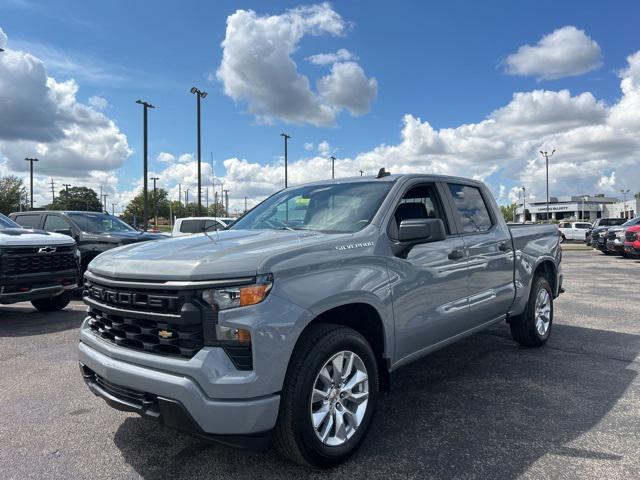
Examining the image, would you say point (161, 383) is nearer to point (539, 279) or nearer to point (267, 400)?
point (267, 400)

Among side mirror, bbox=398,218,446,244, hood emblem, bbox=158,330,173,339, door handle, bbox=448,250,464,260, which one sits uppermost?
side mirror, bbox=398,218,446,244

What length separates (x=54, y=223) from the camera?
1112 cm

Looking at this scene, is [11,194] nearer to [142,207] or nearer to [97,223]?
[142,207]

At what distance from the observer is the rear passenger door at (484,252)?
446cm

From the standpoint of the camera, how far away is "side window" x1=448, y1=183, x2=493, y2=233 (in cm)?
462

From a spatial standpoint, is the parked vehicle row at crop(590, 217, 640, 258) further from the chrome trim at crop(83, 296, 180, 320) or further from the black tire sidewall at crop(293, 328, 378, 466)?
the chrome trim at crop(83, 296, 180, 320)

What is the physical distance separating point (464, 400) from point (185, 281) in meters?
2.64

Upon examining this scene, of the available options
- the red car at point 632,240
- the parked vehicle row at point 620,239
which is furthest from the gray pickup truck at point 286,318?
the parked vehicle row at point 620,239

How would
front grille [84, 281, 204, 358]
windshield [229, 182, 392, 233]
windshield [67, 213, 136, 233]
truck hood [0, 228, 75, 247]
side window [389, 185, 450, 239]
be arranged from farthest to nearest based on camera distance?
1. windshield [67, 213, 136, 233]
2. truck hood [0, 228, 75, 247]
3. side window [389, 185, 450, 239]
4. windshield [229, 182, 392, 233]
5. front grille [84, 281, 204, 358]

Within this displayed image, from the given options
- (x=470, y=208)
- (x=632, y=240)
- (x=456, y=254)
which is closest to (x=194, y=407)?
(x=456, y=254)

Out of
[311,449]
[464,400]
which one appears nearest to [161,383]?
[311,449]

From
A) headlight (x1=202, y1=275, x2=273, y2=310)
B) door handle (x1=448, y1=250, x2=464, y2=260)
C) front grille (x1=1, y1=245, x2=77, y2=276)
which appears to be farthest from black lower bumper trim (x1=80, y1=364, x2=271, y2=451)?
front grille (x1=1, y1=245, x2=77, y2=276)

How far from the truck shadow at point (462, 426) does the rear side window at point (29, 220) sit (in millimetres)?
9380

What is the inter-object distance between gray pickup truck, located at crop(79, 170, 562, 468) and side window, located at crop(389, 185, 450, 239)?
0.02 metres
